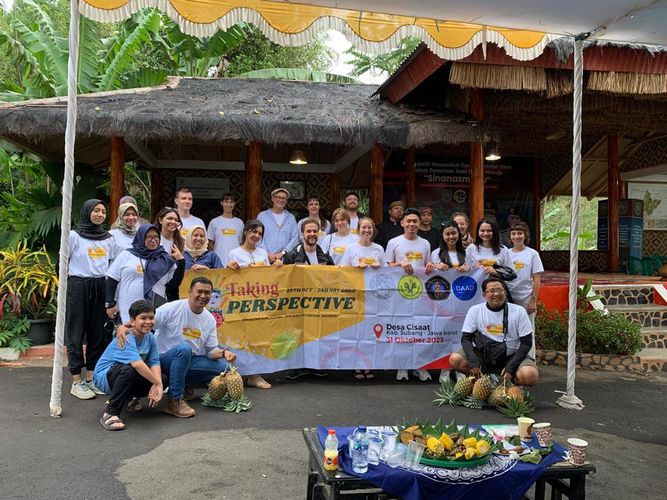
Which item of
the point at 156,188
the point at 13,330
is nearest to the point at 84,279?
the point at 13,330

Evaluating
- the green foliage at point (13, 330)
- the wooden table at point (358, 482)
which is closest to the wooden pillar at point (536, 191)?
the green foliage at point (13, 330)

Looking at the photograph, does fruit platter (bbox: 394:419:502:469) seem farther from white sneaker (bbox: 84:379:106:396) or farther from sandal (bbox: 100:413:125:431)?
white sneaker (bbox: 84:379:106:396)

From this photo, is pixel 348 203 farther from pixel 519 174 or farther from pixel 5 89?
pixel 5 89

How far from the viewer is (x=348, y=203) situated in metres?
7.00

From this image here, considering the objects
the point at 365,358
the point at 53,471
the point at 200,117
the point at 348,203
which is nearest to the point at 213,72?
the point at 200,117

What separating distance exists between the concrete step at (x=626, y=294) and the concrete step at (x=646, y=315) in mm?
197

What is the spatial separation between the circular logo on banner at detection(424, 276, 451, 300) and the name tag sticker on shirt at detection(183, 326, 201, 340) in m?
2.63

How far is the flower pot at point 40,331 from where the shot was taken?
754 centimetres

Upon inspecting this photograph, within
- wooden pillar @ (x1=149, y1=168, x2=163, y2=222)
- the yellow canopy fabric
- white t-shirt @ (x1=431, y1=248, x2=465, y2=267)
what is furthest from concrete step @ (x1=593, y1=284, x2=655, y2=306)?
wooden pillar @ (x1=149, y1=168, x2=163, y2=222)

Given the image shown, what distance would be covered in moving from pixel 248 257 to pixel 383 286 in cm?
155

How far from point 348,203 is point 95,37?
25.6 feet

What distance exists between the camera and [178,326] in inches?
200

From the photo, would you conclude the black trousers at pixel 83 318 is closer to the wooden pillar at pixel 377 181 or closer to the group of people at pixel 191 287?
the group of people at pixel 191 287

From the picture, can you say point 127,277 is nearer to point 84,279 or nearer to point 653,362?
point 84,279
